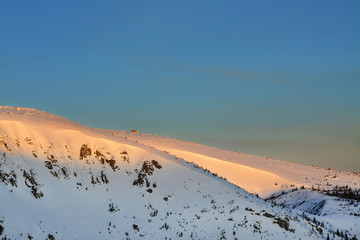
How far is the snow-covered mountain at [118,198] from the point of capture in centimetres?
2845

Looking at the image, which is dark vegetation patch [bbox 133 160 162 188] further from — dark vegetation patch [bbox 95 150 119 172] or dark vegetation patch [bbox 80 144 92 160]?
dark vegetation patch [bbox 80 144 92 160]

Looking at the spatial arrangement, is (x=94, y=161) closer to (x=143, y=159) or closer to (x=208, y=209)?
(x=143, y=159)

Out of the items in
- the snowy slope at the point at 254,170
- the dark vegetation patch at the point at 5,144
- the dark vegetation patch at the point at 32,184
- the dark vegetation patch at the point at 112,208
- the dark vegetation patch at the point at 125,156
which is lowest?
the dark vegetation patch at the point at 112,208

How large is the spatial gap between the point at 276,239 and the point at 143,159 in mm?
15845

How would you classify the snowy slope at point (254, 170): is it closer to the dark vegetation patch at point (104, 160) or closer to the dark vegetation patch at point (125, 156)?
the dark vegetation patch at point (125, 156)

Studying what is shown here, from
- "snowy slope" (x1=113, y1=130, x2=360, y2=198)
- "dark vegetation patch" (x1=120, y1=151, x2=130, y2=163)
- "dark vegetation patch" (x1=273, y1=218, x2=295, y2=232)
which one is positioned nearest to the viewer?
"dark vegetation patch" (x1=273, y1=218, x2=295, y2=232)

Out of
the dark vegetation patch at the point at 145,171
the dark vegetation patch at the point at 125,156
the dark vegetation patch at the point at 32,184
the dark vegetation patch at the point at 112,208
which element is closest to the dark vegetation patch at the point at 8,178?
the dark vegetation patch at the point at 32,184

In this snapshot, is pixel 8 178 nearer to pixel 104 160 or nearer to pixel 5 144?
pixel 5 144

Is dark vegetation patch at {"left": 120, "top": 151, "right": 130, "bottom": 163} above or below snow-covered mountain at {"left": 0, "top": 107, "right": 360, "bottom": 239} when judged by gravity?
above

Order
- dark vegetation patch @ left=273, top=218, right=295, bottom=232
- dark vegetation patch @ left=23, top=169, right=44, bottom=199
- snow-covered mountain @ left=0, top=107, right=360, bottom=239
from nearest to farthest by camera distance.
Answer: snow-covered mountain @ left=0, top=107, right=360, bottom=239 < dark vegetation patch @ left=23, top=169, right=44, bottom=199 < dark vegetation patch @ left=273, top=218, right=295, bottom=232

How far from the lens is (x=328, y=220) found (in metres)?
36.1

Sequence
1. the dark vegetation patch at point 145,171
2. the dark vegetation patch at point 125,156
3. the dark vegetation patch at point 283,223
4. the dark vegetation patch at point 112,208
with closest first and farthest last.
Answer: the dark vegetation patch at point 283,223
the dark vegetation patch at point 112,208
the dark vegetation patch at point 145,171
the dark vegetation patch at point 125,156

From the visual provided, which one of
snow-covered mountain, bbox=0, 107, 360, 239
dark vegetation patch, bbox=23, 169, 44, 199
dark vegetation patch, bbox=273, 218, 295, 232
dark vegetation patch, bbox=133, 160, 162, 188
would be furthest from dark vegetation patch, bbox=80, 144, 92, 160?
dark vegetation patch, bbox=273, 218, 295, 232

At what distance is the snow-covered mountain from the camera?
28.5 m
